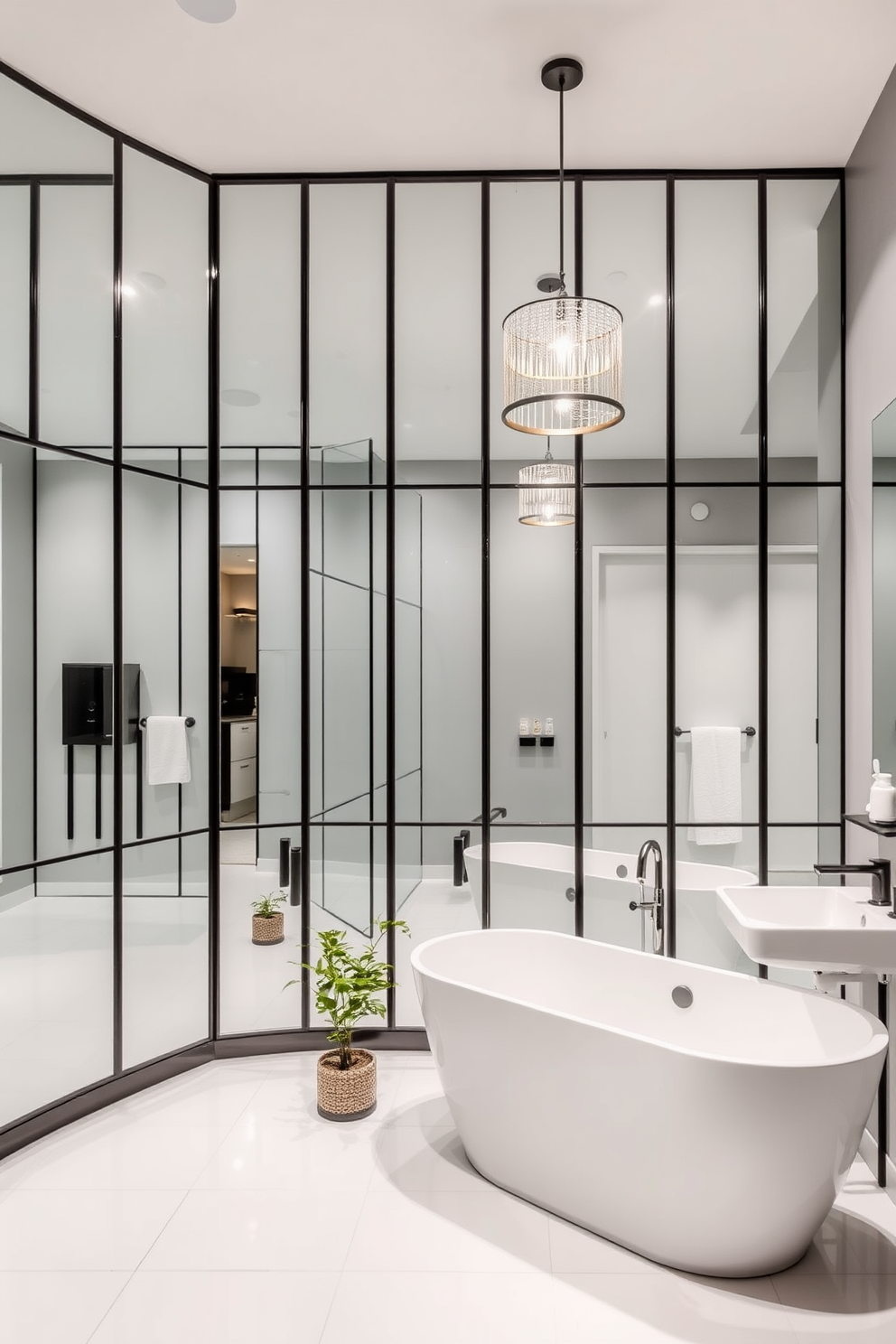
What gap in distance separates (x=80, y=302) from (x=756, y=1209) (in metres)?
3.30

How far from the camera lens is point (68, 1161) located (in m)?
2.45

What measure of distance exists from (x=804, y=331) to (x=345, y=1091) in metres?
3.16

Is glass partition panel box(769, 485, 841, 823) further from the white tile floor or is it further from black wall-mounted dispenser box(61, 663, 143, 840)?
black wall-mounted dispenser box(61, 663, 143, 840)

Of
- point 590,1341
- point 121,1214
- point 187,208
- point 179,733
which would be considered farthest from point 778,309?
point 121,1214

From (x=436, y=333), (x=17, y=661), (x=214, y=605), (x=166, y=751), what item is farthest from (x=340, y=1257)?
(x=436, y=333)

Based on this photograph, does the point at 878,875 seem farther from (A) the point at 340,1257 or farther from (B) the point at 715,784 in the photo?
(A) the point at 340,1257

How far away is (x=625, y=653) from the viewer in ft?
10.0

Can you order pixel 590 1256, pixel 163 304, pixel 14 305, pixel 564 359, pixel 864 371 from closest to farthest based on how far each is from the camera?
pixel 590 1256 < pixel 564 359 < pixel 14 305 < pixel 864 371 < pixel 163 304

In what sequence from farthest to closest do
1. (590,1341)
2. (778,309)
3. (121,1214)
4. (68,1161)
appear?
(778,309)
(68,1161)
(121,1214)
(590,1341)

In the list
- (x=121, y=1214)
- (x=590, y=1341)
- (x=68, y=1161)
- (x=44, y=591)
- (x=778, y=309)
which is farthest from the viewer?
(x=778, y=309)

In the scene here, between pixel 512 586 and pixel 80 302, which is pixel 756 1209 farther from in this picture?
pixel 80 302

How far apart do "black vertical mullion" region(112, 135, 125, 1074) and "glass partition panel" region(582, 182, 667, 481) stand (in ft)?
5.57

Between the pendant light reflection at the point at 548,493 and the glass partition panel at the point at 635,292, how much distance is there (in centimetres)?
15

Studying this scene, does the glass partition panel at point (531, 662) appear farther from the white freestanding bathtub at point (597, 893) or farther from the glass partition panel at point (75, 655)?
the glass partition panel at point (75, 655)
